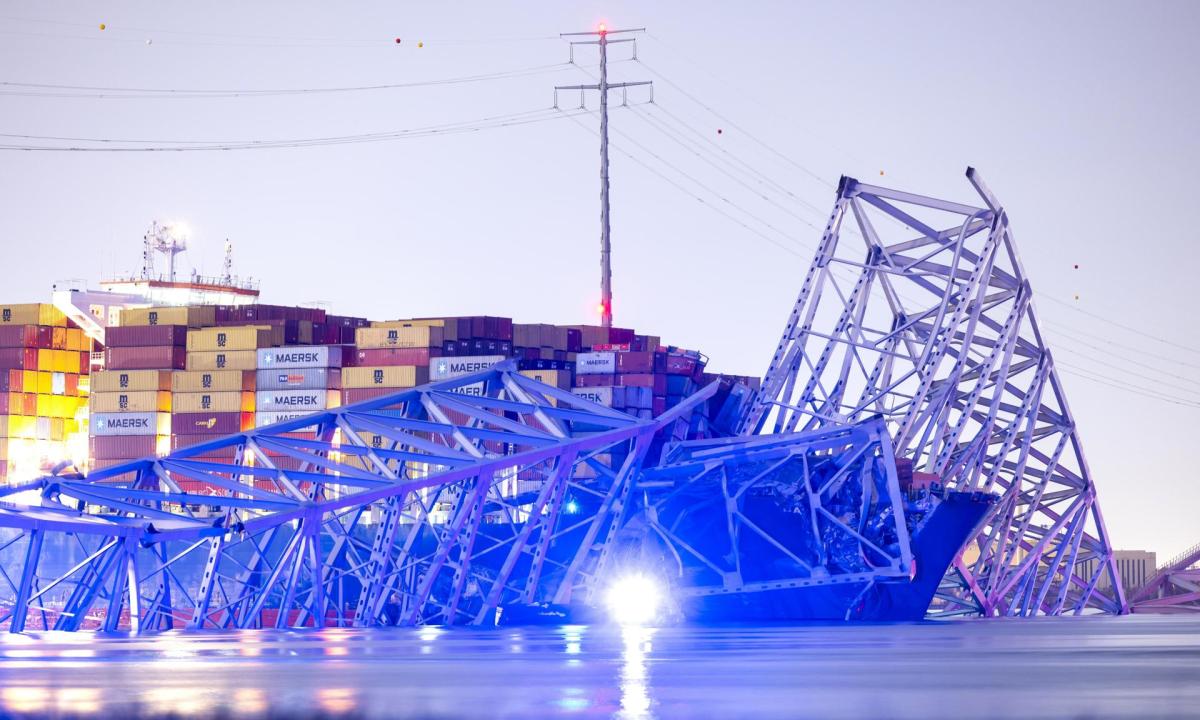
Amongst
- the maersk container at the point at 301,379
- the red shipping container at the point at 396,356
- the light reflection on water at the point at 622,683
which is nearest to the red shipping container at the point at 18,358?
the maersk container at the point at 301,379

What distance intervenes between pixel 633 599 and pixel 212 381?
62.2 m

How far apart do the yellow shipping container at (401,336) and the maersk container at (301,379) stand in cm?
320

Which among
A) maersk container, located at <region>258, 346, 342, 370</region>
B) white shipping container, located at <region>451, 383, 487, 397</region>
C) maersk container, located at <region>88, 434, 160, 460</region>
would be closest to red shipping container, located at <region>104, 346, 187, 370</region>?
maersk container, located at <region>88, 434, 160, 460</region>

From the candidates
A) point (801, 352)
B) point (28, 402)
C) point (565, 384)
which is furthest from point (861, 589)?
point (28, 402)

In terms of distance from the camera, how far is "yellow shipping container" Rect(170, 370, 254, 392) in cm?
12756

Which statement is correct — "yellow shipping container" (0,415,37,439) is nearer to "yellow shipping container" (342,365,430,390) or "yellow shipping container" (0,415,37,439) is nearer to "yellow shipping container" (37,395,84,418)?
"yellow shipping container" (37,395,84,418)

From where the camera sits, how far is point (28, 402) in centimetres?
14125

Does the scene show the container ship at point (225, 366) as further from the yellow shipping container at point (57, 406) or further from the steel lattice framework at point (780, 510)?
the steel lattice framework at point (780, 510)

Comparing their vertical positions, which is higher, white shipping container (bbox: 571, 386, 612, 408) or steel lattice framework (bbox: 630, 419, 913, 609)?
white shipping container (bbox: 571, 386, 612, 408)

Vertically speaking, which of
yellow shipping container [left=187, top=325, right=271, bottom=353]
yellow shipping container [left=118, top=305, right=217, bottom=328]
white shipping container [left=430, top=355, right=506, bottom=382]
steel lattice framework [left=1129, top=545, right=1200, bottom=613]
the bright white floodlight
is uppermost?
yellow shipping container [left=118, top=305, right=217, bottom=328]

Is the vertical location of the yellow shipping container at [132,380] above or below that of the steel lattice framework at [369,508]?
above

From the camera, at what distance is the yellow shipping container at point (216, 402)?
419 feet

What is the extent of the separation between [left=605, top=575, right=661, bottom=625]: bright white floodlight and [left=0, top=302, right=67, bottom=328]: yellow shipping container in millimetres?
83937

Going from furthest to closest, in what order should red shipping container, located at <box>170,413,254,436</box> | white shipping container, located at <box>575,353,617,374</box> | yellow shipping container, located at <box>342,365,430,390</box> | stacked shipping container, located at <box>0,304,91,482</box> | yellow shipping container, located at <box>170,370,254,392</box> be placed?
1. stacked shipping container, located at <box>0,304,91,482</box>
2. yellow shipping container, located at <box>170,370,254,392</box>
3. red shipping container, located at <box>170,413,254,436</box>
4. yellow shipping container, located at <box>342,365,430,390</box>
5. white shipping container, located at <box>575,353,617,374</box>
